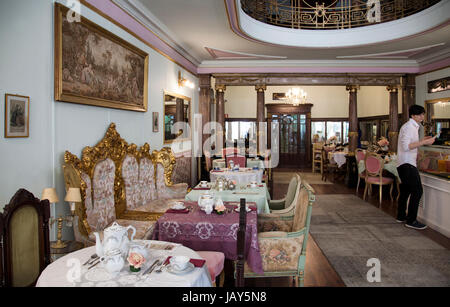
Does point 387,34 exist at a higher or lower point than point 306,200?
higher

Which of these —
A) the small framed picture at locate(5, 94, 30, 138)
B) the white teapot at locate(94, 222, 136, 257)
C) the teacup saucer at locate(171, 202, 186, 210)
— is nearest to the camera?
the white teapot at locate(94, 222, 136, 257)

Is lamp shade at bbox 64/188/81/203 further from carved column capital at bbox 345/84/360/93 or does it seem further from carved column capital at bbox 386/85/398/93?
carved column capital at bbox 386/85/398/93

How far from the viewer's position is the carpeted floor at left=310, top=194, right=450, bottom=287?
3447mm

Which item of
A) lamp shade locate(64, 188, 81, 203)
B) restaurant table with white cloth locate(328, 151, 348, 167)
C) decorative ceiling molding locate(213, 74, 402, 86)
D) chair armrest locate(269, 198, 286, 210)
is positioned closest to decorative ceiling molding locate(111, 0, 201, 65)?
decorative ceiling molding locate(213, 74, 402, 86)

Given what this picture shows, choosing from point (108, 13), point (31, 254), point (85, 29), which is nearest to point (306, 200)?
point (31, 254)

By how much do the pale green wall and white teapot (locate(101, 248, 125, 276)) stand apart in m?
1.41

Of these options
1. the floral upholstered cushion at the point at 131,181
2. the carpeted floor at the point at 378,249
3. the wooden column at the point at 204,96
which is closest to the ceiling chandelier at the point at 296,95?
the wooden column at the point at 204,96

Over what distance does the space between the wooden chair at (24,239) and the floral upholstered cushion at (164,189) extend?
2.75m

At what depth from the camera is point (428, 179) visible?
516 centimetres

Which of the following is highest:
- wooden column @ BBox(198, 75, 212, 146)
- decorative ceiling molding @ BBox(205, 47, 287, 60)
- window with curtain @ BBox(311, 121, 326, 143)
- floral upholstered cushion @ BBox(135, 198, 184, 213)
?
decorative ceiling molding @ BBox(205, 47, 287, 60)

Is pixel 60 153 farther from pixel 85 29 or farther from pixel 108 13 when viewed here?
pixel 108 13

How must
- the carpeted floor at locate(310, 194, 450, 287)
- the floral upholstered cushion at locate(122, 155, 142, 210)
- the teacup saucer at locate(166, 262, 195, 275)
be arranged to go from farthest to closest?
the floral upholstered cushion at locate(122, 155, 142, 210) → the carpeted floor at locate(310, 194, 450, 287) → the teacup saucer at locate(166, 262, 195, 275)

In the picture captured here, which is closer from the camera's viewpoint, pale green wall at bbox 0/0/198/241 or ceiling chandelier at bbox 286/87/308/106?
pale green wall at bbox 0/0/198/241
